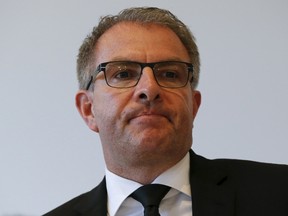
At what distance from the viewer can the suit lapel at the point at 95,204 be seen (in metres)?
1.42

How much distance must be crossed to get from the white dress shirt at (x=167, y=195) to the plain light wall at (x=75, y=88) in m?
0.55

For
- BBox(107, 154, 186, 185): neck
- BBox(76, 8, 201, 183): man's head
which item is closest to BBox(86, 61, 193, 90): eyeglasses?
BBox(76, 8, 201, 183): man's head

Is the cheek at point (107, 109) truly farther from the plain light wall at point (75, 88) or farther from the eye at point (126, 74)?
the plain light wall at point (75, 88)

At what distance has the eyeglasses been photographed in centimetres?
135

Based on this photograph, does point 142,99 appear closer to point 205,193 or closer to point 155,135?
point 155,135

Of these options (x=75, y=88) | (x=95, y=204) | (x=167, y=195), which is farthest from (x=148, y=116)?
(x=75, y=88)

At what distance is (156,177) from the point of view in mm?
1388

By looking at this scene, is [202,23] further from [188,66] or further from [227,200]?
[227,200]

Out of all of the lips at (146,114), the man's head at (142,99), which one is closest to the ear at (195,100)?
the man's head at (142,99)

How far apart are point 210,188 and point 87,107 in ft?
1.65

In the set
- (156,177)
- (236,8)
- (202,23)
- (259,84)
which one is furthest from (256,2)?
(156,177)

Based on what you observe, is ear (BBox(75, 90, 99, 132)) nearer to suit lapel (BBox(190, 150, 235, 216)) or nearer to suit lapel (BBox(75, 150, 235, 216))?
→ suit lapel (BBox(75, 150, 235, 216))

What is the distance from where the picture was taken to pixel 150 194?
1.32m

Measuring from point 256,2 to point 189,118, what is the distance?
0.86 m
